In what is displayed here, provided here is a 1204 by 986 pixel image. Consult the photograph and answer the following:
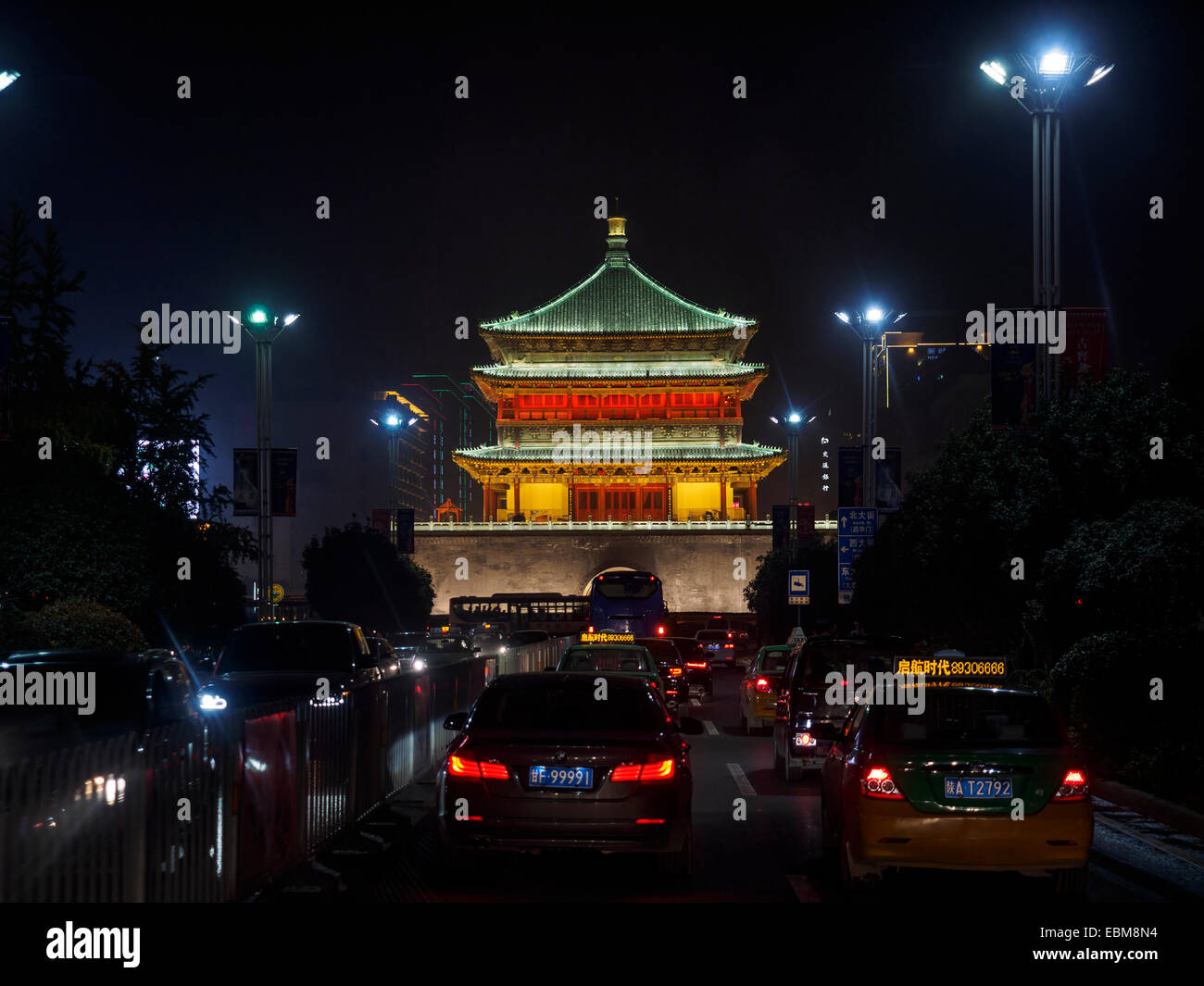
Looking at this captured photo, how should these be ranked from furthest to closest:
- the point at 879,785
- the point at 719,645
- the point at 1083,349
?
the point at 719,645 → the point at 1083,349 → the point at 879,785

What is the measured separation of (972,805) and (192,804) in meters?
4.51

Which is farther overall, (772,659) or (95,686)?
(772,659)

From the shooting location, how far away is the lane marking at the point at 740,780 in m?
14.8

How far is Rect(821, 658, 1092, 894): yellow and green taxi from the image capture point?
27.0 ft

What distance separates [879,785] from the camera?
8438 millimetres

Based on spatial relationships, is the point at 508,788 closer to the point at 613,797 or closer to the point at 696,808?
the point at 613,797

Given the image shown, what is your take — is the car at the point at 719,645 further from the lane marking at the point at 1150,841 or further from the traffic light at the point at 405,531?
the lane marking at the point at 1150,841

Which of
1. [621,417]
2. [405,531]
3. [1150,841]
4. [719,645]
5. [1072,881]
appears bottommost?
[719,645]

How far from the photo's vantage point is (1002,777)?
325 inches

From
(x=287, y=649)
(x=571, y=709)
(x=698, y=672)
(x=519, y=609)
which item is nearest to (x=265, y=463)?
(x=698, y=672)

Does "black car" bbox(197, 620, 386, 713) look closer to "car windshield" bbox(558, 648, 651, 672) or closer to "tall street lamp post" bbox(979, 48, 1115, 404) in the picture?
"car windshield" bbox(558, 648, 651, 672)

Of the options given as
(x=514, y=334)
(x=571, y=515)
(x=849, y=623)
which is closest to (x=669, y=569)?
(x=571, y=515)

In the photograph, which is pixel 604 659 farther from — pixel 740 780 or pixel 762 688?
pixel 740 780

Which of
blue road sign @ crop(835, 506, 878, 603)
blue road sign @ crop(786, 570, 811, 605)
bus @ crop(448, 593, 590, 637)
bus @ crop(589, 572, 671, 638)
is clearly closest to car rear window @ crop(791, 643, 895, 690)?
blue road sign @ crop(835, 506, 878, 603)
